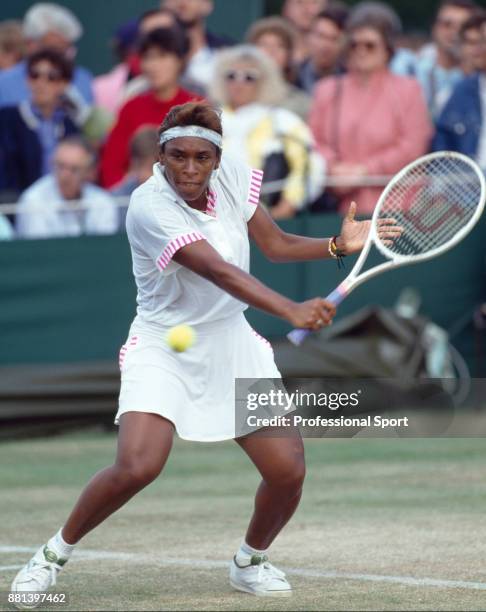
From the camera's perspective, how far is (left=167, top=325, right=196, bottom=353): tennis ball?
17.6 feet

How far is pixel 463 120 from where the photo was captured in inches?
435

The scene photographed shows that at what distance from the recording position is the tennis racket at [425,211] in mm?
5605

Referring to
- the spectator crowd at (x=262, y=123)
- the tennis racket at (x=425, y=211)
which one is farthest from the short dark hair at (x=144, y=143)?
the tennis racket at (x=425, y=211)

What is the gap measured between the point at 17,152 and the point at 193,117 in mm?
6068

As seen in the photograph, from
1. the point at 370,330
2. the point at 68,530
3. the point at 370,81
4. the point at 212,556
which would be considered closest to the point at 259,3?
the point at 370,81

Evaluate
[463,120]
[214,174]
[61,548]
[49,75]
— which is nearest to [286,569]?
[61,548]

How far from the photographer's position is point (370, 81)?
11.1 m

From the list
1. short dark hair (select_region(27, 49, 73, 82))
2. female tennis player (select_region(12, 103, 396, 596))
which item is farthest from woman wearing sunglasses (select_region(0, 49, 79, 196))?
female tennis player (select_region(12, 103, 396, 596))

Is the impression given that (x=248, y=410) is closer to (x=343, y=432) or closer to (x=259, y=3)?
(x=343, y=432)

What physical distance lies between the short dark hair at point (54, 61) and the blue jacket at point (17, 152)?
37 centimetres

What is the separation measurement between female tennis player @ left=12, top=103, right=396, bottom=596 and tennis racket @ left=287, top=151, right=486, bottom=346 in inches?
6.8

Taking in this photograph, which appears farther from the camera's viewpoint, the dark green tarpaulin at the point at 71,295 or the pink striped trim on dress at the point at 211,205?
the dark green tarpaulin at the point at 71,295

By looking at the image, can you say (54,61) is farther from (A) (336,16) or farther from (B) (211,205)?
(B) (211,205)

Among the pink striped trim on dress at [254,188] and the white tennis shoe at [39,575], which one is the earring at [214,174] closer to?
the pink striped trim on dress at [254,188]
